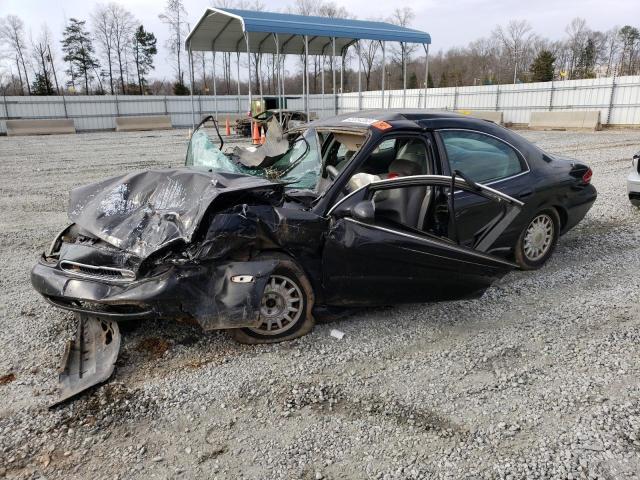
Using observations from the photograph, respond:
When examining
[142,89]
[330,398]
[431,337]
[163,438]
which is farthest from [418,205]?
[142,89]

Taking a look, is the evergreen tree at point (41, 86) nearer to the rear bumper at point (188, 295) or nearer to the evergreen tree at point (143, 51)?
the evergreen tree at point (143, 51)

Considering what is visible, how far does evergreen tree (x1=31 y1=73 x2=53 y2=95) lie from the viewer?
145 ft

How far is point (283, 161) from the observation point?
471 cm

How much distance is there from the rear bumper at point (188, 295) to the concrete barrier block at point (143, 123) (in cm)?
2797

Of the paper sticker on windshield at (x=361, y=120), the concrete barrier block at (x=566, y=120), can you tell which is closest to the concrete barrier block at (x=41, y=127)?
the concrete barrier block at (x=566, y=120)

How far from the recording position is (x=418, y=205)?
3.85 metres

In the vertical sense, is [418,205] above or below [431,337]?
above

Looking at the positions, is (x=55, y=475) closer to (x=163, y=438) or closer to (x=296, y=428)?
(x=163, y=438)

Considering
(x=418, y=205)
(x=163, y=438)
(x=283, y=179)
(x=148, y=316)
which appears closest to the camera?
(x=163, y=438)

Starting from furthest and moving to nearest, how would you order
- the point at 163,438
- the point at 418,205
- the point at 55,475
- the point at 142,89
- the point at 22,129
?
the point at 142,89 → the point at 22,129 → the point at 418,205 → the point at 163,438 → the point at 55,475

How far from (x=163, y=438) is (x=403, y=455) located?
4.19 feet

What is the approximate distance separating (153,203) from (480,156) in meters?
2.84

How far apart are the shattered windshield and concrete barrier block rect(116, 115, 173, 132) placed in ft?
84.5

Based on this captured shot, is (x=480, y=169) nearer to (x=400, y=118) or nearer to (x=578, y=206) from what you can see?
(x=400, y=118)
